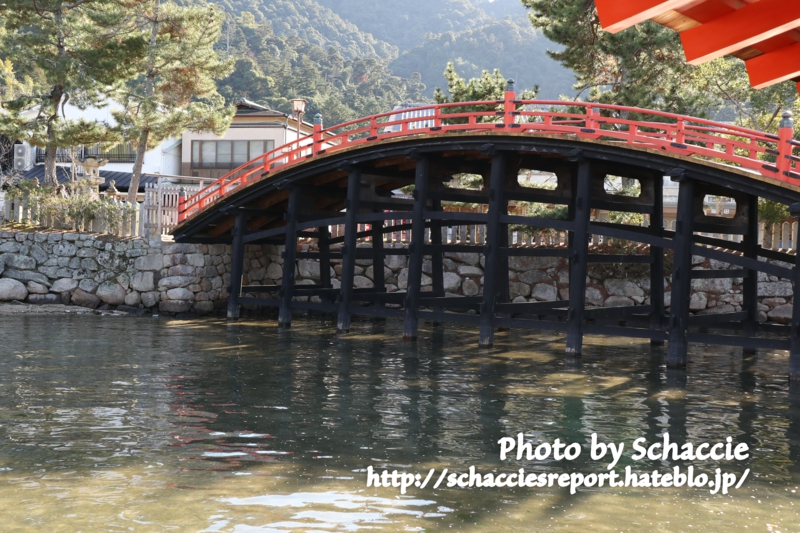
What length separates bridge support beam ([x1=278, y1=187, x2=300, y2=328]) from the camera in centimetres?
1906

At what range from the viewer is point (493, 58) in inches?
3344

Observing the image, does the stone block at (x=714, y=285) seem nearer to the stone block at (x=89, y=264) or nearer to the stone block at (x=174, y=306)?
the stone block at (x=174, y=306)

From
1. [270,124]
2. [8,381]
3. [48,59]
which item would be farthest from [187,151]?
[8,381]

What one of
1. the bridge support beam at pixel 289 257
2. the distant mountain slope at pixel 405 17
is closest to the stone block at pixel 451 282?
the bridge support beam at pixel 289 257

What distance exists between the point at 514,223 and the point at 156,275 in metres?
10.4

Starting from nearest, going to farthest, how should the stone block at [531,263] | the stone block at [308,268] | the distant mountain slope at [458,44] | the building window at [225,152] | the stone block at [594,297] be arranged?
1. the stone block at [594,297]
2. the stone block at [531,263]
3. the stone block at [308,268]
4. the building window at [225,152]
5. the distant mountain slope at [458,44]

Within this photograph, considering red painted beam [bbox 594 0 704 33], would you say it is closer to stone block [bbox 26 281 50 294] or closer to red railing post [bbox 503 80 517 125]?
red railing post [bbox 503 80 517 125]

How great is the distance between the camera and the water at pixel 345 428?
6.36 m

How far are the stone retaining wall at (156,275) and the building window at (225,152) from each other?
1539cm

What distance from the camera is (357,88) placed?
7069cm

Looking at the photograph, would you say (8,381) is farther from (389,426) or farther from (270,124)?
(270,124)

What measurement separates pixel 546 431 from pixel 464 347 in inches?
290

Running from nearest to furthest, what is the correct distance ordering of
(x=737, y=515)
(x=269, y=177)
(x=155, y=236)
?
(x=737, y=515), (x=269, y=177), (x=155, y=236)

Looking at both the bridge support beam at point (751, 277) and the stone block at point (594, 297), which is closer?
the bridge support beam at point (751, 277)
